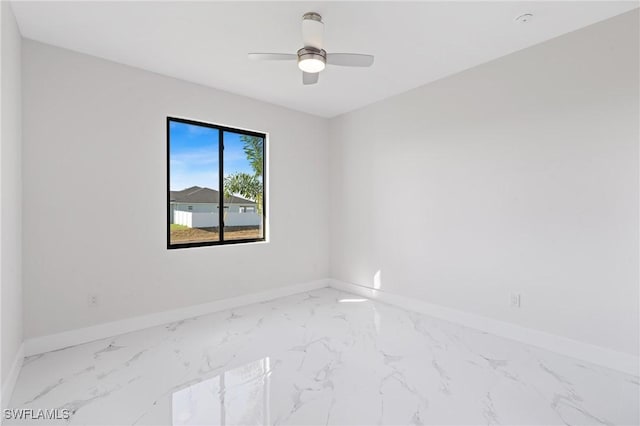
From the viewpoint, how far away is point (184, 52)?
2.81 m

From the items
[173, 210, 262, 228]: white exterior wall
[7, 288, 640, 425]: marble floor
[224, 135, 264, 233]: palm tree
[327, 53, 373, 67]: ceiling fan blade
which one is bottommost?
[7, 288, 640, 425]: marble floor

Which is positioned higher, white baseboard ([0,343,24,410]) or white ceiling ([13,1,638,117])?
white ceiling ([13,1,638,117])

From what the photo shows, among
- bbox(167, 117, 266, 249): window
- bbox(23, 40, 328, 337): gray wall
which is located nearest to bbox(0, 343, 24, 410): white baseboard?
bbox(23, 40, 328, 337): gray wall

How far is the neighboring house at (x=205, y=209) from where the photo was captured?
3.56 m

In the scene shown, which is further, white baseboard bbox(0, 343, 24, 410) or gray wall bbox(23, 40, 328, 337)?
gray wall bbox(23, 40, 328, 337)

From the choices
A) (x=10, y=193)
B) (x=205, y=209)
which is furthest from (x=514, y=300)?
(x=10, y=193)

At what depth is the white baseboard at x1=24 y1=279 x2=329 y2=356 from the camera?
104 inches

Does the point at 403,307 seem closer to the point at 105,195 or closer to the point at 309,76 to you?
the point at 309,76

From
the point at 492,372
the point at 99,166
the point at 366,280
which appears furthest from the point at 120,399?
the point at 366,280

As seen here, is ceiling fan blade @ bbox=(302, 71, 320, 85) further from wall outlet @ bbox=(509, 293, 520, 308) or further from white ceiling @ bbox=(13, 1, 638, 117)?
wall outlet @ bbox=(509, 293, 520, 308)

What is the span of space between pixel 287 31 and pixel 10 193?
2.29 meters

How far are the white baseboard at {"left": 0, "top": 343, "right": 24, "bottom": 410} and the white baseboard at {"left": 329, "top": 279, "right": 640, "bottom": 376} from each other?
342 cm

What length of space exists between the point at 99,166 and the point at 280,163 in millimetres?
2044

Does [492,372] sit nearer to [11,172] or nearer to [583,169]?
[583,169]
